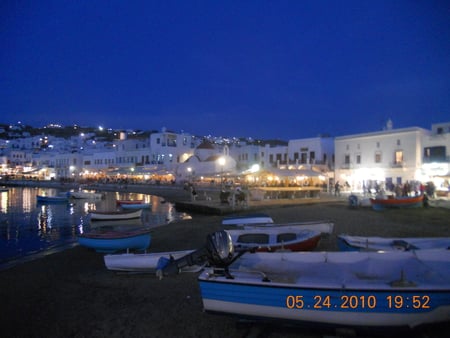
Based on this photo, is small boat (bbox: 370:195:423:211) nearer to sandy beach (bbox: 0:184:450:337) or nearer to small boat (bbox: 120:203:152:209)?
sandy beach (bbox: 0:184:450:337)

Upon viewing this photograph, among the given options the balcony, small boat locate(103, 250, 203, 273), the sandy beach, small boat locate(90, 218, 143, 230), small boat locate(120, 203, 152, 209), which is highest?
the balcony

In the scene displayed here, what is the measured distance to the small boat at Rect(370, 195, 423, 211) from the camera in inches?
936

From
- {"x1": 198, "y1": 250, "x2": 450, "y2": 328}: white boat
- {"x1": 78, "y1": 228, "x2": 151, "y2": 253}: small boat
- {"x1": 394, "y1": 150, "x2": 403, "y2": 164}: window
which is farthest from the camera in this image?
{"x1": 394, "y1": 150, "x2": 403, "y2": 164}: window

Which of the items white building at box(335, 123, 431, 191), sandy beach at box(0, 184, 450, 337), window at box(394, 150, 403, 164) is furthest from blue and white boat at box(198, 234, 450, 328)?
window at box(394, 150, 403, 164)

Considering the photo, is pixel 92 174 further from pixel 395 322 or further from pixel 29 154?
pixel 395 322

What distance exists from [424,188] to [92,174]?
77.2 m

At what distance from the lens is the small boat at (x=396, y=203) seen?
2378 centimetres

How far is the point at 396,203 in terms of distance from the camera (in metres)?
24.0

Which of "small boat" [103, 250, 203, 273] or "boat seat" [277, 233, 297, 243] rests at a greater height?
"boat seat" [277, 233, 297, 243]

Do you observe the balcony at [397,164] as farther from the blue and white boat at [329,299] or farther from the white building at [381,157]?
the blue and white boat at [329,299]

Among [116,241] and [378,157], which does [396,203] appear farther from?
[116,241]

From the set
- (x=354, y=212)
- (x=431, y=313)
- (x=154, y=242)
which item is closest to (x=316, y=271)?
(x=431, y=313)

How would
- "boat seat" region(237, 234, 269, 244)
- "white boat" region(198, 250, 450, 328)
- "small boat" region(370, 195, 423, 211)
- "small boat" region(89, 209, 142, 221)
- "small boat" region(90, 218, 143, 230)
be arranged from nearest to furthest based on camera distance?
"white boat" region(198, 250, 450, 328)
"boat seat" region(237, 234, 269, 244)
"small boat" region(90, 218, 143, 230)
"small boat" region(370, 195, 423, 211)
"small boat" region(89, 209, 142, 221)

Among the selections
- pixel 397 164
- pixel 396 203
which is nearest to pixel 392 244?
pixel 396 203
